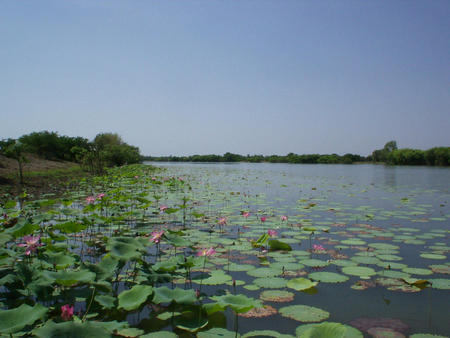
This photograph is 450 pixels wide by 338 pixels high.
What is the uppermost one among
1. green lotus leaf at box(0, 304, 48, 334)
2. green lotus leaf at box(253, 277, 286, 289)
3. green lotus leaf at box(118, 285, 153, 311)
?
green lotus leaf at box(0, 304, 48, 334)

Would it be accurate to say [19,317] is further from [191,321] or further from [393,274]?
[393,274]

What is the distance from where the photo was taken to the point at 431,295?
255 cm

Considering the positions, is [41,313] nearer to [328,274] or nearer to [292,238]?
[328,274]

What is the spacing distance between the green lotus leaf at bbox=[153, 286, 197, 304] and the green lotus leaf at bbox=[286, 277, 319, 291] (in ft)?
3.52

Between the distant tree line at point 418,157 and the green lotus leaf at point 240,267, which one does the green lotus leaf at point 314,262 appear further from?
the distant tree line at point 418,157

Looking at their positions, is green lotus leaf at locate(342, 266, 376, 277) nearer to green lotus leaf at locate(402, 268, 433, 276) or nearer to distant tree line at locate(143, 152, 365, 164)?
green lotus leaf at locate(402, 268, 433, 276)

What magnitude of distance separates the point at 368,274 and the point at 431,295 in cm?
53

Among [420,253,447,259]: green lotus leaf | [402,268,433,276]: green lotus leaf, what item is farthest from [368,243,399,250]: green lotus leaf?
[402,268,433,276]: green lotus leaf

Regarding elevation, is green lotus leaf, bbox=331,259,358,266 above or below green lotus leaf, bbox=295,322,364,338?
below

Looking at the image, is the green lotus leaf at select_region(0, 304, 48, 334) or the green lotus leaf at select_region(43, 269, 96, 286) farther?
the green lotus leaf at select_region(43, 269, 96, 286)

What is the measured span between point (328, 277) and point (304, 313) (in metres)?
0.78

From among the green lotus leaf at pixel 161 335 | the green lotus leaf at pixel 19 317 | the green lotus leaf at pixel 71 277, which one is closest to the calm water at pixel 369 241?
the green lotus leaf at pixel 161 335

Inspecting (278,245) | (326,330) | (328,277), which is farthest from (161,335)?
(278,245)

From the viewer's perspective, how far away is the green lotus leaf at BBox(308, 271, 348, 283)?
111 inches
